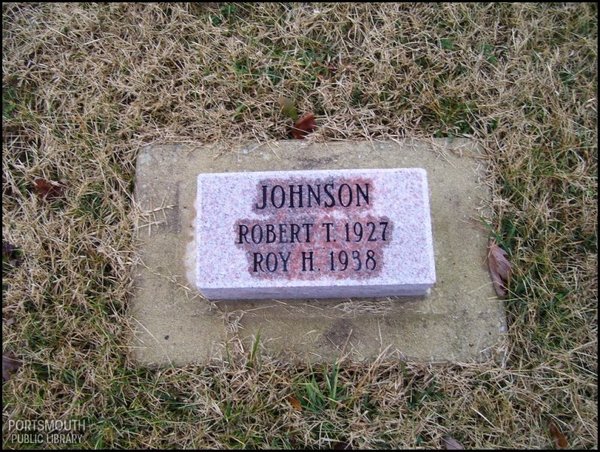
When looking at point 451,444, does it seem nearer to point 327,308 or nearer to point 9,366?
point 327,308

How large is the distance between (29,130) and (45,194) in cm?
34

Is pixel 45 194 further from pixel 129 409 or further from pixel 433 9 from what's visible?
pixel 433 9

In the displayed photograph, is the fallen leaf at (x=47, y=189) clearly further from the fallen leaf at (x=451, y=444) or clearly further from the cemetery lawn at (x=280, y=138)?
the fallen leaf at (x=451, y=444)

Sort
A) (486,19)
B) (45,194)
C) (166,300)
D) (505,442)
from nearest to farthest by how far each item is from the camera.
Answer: (505,442)
(166,300)
(45,194)
(486,19)

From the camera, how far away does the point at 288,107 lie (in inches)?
91.2

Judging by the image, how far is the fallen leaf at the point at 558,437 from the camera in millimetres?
1972

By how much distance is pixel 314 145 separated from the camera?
2.27m

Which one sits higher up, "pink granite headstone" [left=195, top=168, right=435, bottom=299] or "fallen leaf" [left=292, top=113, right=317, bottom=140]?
"fallen leaf" [left=292, top=113, right=317, bottom=140]

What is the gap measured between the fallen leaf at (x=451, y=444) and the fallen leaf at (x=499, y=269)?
0.60m

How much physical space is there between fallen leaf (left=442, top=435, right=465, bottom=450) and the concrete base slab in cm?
29

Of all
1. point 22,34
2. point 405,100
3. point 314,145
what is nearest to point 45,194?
point 22,34

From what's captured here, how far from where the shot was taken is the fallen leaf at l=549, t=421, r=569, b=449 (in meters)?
1.97

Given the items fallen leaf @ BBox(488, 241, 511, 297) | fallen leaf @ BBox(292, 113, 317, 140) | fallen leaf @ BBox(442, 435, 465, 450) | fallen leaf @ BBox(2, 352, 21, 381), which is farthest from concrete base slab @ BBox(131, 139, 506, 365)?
fallen leaf @ BBox(2, 352, 21, 381)

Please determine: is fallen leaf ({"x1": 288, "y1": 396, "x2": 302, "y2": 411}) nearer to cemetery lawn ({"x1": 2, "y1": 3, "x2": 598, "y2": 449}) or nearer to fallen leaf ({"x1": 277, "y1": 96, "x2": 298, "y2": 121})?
cemetery lawn ({"x1": 2, "y1": 3, "x2": 598, "y2": 449})
